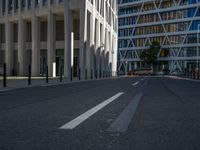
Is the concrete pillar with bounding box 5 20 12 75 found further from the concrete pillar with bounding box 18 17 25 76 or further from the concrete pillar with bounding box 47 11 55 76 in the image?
the concrete pillar with bounding box 47 11 55 76

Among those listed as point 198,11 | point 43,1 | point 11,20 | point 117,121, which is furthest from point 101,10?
point 117,121

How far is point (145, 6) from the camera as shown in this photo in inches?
3351

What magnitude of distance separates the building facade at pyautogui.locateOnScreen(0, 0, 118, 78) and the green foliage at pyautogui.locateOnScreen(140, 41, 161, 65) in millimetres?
29585

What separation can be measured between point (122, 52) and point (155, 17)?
15.4 metres

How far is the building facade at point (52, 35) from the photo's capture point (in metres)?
36.2

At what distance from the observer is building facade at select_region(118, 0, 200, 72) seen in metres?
74.9

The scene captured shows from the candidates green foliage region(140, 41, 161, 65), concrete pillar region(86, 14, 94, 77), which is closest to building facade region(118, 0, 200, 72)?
green foliage region(140, 41, 161, 65)

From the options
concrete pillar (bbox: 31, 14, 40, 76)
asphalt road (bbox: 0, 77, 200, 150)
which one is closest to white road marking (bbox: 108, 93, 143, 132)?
asphalt road (bbox: 0, 77, 200, 150)

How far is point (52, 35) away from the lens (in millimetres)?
39312

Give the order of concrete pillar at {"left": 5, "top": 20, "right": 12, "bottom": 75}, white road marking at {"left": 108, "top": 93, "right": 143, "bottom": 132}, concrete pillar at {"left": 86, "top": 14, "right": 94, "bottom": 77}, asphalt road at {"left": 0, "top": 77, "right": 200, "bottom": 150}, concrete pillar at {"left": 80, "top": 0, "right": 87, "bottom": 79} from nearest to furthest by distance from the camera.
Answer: asphalt road at {"left": 0, "top": 77, "right": 200, "bottom": 150} < white road marking at {"left": 108, "top": 93, "right": 143, "bottom": 132} < concrete pillar at {"left": 80, "top": 0, "right": 87, "bottom": 79} < concrete pillar at {"left": 86, "top": 14, "right": 94, "bottom": 77} < concrete pillar at {"left": 5, "top": 20, "right": 12, "bottom": 75}

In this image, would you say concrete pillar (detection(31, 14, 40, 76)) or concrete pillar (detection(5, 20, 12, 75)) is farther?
concrete pillar (detection(5, 20, 12, 75))

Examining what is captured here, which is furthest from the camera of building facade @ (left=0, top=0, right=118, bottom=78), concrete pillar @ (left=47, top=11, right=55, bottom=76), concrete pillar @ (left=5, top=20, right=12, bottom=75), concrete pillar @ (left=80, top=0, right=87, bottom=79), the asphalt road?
concrete pillar @ (left=5, top=20, right=12, bottom=75)

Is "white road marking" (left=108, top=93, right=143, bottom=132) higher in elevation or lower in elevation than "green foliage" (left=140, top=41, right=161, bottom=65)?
lower

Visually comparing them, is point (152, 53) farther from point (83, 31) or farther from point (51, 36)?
point (83, 31)
